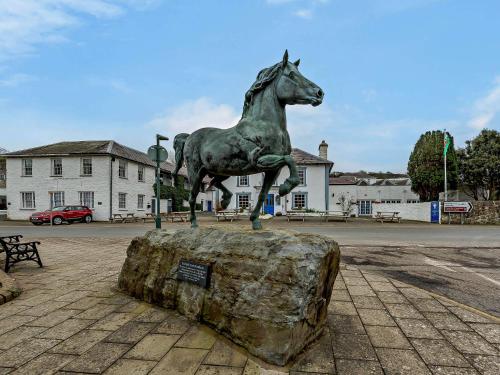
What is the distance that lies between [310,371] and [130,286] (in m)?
3.11

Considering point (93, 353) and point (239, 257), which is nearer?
point (93, 353)

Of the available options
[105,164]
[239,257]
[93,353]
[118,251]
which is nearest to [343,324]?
[239,257]

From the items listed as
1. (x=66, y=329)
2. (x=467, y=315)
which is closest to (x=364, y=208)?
(x=467, y=315)

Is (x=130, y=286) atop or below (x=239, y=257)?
below

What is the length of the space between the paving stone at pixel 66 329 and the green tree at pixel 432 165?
31.0 meters

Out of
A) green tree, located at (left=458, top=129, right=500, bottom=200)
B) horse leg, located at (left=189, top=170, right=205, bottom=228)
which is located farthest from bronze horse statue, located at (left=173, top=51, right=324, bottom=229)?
green tree, located at (left=458, top=129, right=500, bottom=200)

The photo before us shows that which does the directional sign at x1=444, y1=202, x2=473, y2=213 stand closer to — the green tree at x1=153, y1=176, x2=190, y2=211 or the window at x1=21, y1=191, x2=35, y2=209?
the green tree at x1=153, y1=176, x2=190, y2=211

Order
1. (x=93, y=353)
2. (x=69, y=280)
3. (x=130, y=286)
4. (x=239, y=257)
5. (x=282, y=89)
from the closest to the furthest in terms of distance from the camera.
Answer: (x=93, y=353)
(x=239, y=257)
(x=282, y=89)
(x=130, y=286)
(x=69, y=280)

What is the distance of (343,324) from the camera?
3766 mm

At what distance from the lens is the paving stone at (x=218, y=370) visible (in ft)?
8.60

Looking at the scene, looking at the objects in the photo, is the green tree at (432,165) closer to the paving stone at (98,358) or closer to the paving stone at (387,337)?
A: the paving stone at (387,337)

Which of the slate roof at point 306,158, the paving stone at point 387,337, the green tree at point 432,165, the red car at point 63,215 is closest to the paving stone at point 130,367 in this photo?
the paving stone at point 387,337

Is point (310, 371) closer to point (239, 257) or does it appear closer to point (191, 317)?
point (239, 257)

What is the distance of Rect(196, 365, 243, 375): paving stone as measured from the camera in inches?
103
